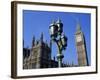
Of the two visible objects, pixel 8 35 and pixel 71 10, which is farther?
pixel 71 10

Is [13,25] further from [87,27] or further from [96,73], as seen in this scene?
[96,73]

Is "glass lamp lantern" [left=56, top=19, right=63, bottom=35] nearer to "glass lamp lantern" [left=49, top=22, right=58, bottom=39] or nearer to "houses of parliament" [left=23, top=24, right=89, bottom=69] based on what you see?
"glass lamp lantern" [left=49, top=22, right=58, bottom=39]

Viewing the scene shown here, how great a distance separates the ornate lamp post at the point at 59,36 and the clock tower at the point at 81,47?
12cm

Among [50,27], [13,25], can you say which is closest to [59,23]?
[50,27]

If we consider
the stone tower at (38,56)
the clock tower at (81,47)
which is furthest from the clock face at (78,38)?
the stone tower at (38,56)

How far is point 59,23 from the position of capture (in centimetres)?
198

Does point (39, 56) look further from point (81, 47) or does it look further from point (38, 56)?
point (81, 47)

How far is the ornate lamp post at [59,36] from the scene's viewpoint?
6.43 feet

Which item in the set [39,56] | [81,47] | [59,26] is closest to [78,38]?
[81,47]

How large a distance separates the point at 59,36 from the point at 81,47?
0.22m

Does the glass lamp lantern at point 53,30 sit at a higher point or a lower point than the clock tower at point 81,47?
higher

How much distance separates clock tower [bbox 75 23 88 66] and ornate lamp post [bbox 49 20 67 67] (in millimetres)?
123

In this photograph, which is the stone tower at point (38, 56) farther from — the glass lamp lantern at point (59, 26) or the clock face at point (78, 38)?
the clock face at point (78, 38)

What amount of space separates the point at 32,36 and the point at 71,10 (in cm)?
40
